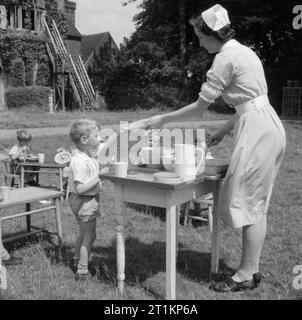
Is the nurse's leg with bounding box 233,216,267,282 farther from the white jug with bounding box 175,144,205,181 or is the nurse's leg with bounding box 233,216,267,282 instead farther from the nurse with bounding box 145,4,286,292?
the white jug with bounding box 175,144,205,181

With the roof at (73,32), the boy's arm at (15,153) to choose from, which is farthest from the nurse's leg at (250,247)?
the roof at (73,32)

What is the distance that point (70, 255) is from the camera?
3857 mm

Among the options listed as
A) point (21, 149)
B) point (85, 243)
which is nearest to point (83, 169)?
point (85, 243)

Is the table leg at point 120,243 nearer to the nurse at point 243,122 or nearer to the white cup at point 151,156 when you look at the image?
the white cup at point 151,156

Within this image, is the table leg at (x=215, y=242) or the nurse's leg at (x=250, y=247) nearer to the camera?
the nurse's leg at (x=250, y=247)

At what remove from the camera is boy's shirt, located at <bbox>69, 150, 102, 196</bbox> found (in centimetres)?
321

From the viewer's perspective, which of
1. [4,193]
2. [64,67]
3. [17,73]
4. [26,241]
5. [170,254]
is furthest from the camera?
[64,67]

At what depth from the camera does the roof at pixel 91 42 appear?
116 feet

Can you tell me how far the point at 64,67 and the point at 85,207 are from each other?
68.8 feet

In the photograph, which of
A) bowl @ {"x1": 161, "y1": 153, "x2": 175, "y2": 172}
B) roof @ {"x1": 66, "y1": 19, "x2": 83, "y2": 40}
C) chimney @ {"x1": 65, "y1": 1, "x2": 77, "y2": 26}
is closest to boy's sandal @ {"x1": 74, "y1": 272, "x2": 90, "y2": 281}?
bowl @ {"x1": 161, "y1": 153, "x2": 175, "y2": 172}

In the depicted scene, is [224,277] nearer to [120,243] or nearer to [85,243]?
[120,243]

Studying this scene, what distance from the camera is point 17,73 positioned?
21.6m

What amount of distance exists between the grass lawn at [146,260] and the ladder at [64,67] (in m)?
18.1
